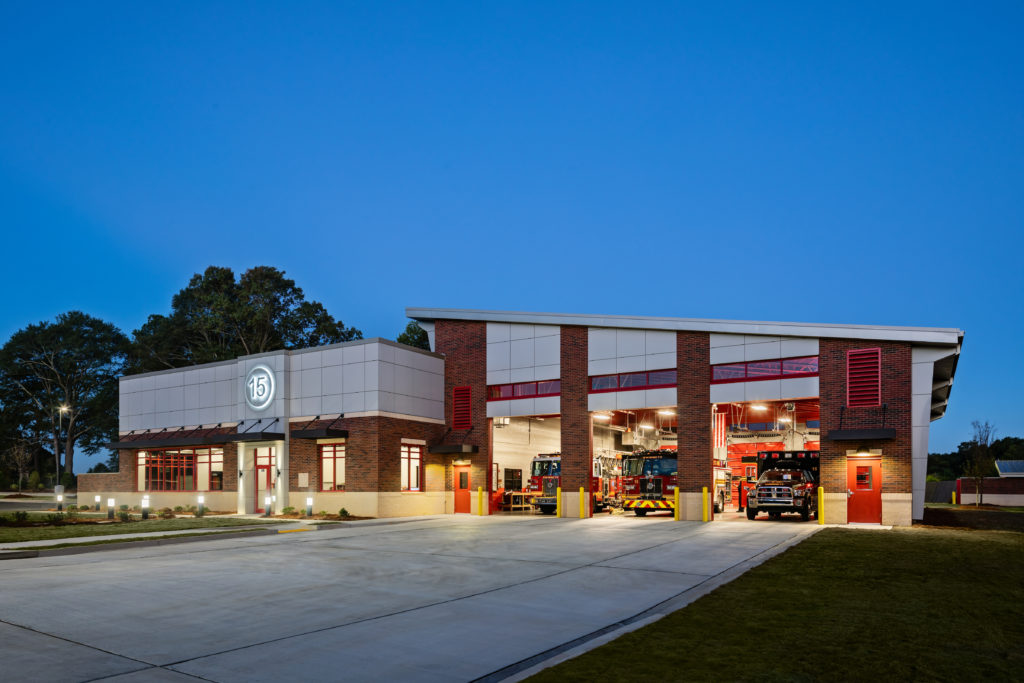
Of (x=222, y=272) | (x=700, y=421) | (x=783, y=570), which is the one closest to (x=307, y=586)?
(x=783, y=570)

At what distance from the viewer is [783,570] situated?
15047 millimetres

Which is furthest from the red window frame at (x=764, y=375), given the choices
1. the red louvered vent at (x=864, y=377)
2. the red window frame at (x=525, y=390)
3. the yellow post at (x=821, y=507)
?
the red window frame at (x=525, y=390)

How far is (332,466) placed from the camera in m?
35.7

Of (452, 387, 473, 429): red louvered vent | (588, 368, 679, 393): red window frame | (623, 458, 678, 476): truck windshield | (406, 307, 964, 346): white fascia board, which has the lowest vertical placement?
(623, 458, 678, 476): truck windshield

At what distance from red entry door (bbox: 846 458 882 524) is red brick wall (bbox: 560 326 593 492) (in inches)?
414

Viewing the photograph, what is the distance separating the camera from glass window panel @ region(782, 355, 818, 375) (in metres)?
29.0

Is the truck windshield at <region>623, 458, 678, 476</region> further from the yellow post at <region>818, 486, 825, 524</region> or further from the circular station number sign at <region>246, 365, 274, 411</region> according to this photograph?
the circular station number sign at <region>246, 365, 274, 411</region>

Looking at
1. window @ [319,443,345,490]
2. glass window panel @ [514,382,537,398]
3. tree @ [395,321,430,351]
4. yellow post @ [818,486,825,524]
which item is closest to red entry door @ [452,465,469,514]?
glass window panel @ [514,382,537,398]

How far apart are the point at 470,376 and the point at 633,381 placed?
8.54 meters

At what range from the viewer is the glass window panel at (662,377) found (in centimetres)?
3194

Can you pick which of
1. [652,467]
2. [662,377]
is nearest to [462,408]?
[652,467]

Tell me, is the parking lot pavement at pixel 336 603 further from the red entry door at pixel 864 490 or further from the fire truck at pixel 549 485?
the fire truck at pixel 549 485

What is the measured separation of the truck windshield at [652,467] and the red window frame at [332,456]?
42.2 ft

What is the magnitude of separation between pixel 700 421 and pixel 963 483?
36.7 metres
